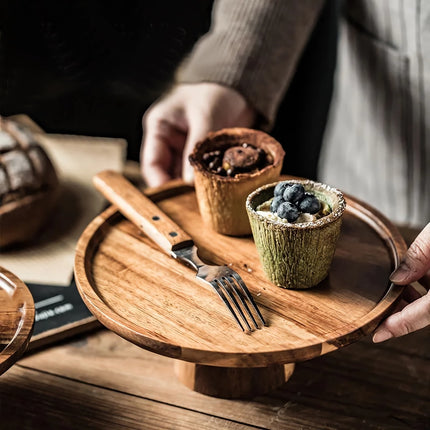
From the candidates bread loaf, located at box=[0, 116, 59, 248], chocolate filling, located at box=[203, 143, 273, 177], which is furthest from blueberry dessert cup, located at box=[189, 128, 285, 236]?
bread loaf, located at box=[0, 116, 59, 248]

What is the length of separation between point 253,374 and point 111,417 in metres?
0.24

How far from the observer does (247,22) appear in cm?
149

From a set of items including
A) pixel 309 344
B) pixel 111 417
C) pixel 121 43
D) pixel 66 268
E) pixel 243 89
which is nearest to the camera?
pixel 309 344

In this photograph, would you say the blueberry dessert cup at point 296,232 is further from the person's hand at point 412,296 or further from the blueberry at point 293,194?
the person's hand at point 412,296

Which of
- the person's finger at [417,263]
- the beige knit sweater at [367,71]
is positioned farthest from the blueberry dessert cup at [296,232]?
the beige knit sweater at [367,71]

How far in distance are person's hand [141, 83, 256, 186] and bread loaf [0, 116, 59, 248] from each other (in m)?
0.25

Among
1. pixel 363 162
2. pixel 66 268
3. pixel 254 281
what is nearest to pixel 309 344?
pixel 254 281

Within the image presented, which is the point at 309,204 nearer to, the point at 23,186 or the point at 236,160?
the point at 236,160

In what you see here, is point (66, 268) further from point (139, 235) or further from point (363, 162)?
point (363, 162)

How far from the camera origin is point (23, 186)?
1406mm

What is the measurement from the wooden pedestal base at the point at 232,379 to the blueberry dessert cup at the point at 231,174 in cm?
25

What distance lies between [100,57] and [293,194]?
1326 mm

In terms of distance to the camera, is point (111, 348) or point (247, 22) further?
point (247, 22)

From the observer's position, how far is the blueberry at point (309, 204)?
904 mm
